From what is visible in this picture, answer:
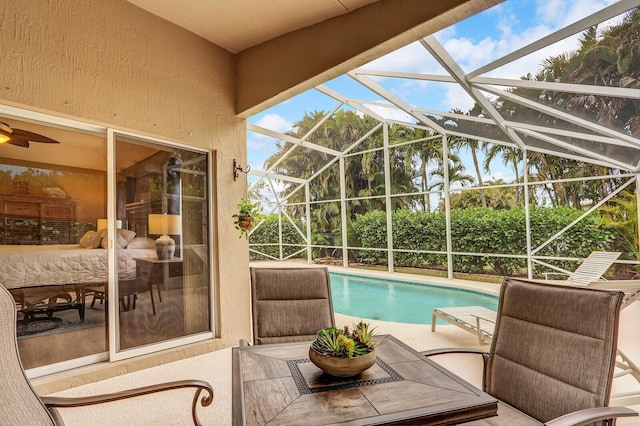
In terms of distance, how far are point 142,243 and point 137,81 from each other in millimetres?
1556

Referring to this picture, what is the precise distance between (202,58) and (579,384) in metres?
4.18

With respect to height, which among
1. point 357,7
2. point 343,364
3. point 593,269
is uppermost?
point 357,7

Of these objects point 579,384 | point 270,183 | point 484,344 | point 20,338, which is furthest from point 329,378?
point 270,183

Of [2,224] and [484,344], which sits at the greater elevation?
[2,224]

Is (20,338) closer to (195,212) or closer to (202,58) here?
(195,212)

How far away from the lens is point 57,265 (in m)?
2.81

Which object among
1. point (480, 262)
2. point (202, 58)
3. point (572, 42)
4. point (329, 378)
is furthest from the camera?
point (480, 262)

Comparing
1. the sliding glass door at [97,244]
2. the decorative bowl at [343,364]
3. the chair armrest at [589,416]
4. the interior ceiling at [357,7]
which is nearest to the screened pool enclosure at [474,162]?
the interior ceiling at [357,7]

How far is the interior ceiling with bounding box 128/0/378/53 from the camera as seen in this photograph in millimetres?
3037

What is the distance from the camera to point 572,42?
3.15m

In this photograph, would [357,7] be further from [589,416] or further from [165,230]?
[589,416]

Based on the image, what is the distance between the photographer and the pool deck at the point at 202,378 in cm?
234

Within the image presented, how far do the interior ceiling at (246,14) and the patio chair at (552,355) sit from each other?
2575 mm

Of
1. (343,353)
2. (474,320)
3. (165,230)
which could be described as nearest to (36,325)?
(165,230)
